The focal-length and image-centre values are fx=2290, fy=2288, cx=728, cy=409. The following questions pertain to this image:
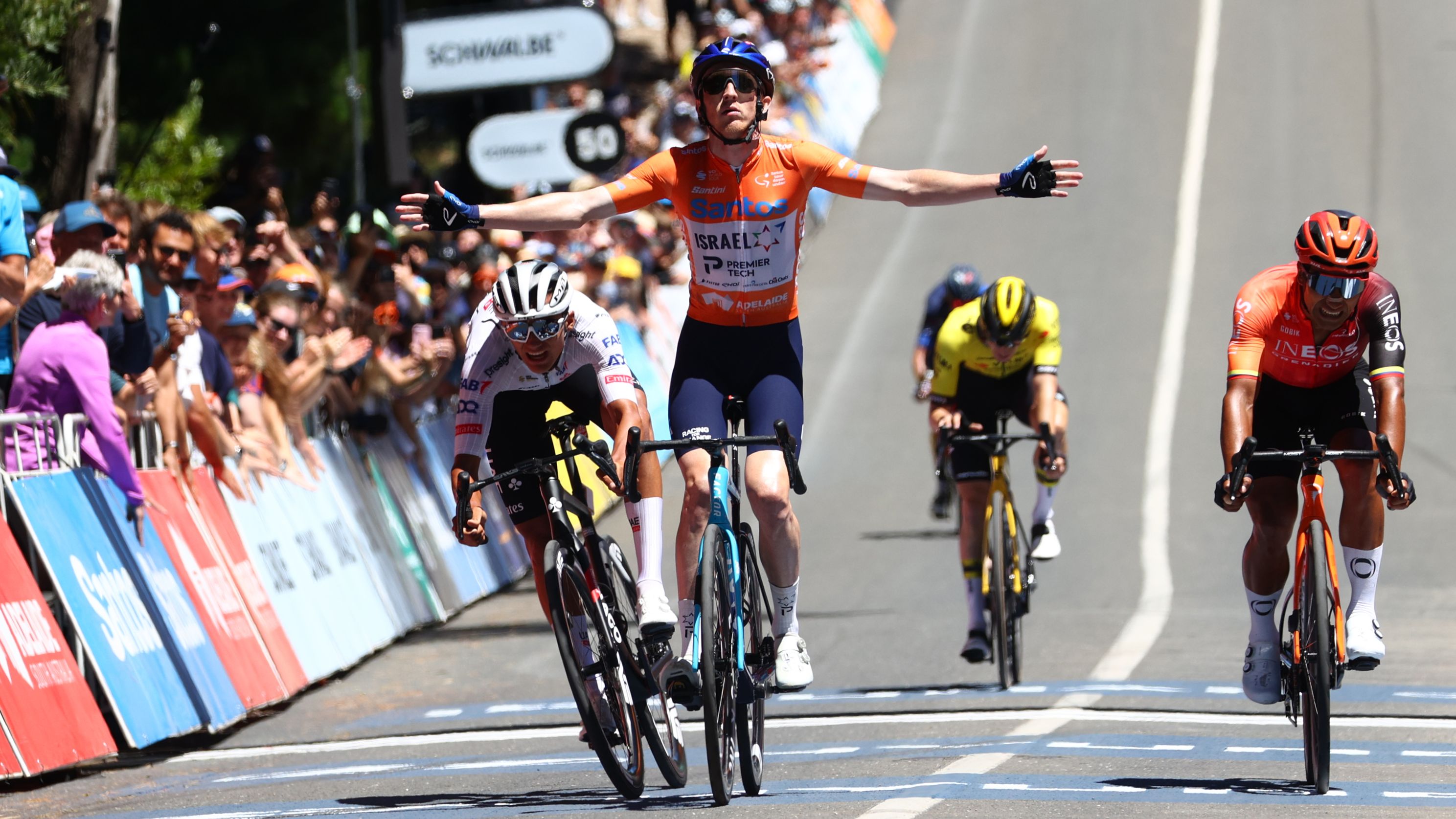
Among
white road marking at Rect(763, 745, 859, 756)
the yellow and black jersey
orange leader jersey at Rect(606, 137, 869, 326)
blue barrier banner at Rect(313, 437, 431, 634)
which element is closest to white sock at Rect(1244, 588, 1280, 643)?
white road marking at Rect(763, 745, 859, 756)

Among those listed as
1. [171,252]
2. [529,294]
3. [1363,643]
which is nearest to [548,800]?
[529,294]

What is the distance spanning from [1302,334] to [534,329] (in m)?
2.97

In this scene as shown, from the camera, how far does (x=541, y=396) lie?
880cm

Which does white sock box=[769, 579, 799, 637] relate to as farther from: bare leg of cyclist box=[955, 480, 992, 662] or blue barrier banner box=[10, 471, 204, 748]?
bare leg of cyclist box=[955, 480, 992, 662]

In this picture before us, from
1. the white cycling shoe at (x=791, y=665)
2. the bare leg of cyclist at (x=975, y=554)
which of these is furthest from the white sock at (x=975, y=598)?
the white cycling shoe at (x=791, y=665)

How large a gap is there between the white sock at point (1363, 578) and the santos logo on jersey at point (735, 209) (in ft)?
8.47

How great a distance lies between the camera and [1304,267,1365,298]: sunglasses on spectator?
28.1 ft

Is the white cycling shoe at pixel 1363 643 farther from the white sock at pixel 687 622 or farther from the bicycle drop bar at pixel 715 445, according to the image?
the white sock at pixel 687 622

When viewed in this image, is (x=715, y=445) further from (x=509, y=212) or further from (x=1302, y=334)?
(x=1302, y=334)

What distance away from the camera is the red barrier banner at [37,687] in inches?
361

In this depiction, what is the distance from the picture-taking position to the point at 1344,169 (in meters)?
35.8

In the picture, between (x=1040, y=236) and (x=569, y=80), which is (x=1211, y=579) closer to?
(x=569, y=80)

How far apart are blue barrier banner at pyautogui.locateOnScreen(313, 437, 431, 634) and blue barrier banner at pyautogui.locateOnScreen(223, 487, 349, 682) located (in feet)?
3.33

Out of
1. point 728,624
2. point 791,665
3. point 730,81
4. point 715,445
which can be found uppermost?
point 730,81
